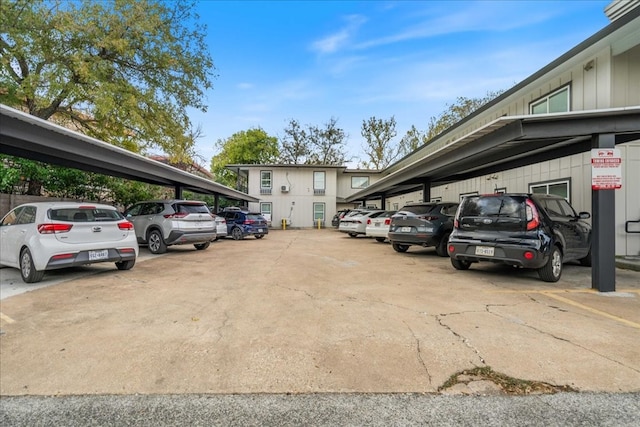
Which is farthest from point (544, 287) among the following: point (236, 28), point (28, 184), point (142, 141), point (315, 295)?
point (142, 141)

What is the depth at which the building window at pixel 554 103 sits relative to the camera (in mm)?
9359

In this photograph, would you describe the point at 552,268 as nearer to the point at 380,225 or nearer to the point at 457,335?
the point at 457,335

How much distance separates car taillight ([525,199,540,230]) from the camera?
5773 mm

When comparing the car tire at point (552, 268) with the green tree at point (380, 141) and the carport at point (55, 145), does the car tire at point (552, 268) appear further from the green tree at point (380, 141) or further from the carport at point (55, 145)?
the green tree at point (380, 141)

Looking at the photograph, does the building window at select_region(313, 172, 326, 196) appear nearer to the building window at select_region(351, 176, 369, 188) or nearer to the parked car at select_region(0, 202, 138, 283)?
the building window at select_region(351, 176, 369, 188)

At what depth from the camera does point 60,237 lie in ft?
18.5

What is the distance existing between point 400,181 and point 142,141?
1278 cm

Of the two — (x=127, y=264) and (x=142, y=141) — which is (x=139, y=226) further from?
(x=142, y=141)

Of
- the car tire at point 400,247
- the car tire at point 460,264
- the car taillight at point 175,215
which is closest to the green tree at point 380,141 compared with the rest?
the car tire at point 400,247

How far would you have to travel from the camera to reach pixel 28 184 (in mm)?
11781

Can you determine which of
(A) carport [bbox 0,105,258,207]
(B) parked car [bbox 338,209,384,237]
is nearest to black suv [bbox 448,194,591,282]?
(A) carport [bbox 0,105,258,207]

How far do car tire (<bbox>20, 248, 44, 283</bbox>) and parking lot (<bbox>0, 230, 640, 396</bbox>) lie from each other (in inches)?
17.3

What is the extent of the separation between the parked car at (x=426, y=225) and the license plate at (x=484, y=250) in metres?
2.89

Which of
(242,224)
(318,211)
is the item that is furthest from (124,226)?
(318,211)
